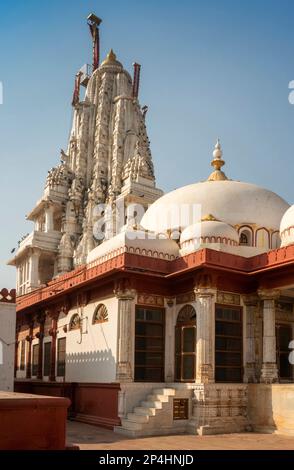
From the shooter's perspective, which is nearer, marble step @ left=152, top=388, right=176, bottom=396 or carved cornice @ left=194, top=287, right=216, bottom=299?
marble step @ left=152, top=388, right=176, bottom=396

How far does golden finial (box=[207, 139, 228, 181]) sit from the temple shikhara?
7 centimetres

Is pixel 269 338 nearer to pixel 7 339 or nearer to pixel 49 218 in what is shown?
pixel 7 339

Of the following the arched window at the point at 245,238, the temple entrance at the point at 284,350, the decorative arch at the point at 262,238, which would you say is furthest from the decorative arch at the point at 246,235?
the temple entrance at the point at 284,350

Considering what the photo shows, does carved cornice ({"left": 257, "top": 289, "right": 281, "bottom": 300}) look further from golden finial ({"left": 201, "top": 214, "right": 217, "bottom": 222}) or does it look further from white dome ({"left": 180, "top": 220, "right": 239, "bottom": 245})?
golden finial ({"left": 201, "top": 214, "right": 217, "bottom": 222})

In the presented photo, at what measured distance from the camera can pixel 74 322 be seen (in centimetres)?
2191

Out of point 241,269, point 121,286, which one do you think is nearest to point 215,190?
point 241,269

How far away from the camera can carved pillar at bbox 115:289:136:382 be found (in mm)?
17703

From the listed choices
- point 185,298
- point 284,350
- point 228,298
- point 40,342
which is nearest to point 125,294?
point 185,298

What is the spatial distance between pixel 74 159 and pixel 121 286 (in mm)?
34630

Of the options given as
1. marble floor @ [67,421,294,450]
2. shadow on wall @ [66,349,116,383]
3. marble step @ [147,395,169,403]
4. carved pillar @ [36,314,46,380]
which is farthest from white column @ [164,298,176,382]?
carved pillar @ [36,314,46,380]

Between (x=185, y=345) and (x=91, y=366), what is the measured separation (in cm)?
356

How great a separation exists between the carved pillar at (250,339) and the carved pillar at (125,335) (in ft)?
12.3

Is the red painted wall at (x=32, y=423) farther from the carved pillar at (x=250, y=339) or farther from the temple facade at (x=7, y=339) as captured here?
the temple facade at (x=7, y=339)
